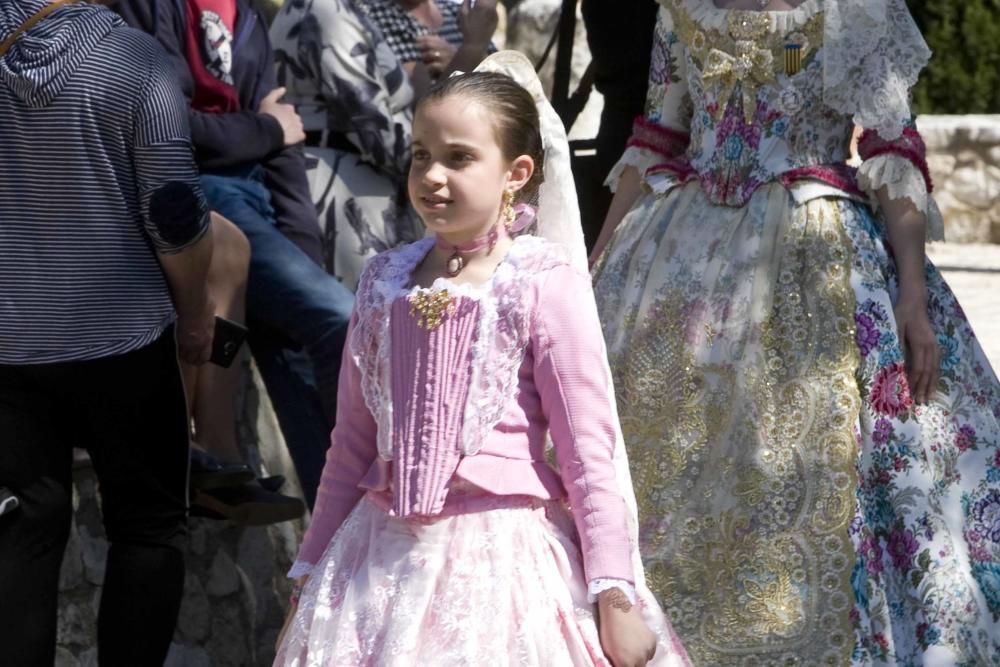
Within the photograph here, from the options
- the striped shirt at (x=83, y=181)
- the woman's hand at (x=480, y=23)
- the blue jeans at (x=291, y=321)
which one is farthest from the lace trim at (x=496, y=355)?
the woman's hand at (x=480, y=23)

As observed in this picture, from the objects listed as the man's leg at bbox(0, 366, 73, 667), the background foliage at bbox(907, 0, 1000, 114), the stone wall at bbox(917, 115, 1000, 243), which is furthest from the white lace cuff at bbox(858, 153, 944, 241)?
the background foliage at bbox(907, 0, 1000, 114)

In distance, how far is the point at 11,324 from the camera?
3584 millimetres

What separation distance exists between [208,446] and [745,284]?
4.72ft

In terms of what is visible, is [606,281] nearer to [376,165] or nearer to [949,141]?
[376,165]

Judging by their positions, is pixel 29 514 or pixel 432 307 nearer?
pixel 432 307

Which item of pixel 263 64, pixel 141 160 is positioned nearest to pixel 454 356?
pixel 141 160

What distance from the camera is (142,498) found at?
3.80 metres

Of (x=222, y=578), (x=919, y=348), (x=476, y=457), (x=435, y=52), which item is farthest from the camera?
(x=435, y=52)

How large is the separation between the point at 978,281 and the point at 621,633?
790cm

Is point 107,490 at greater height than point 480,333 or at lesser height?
lesser

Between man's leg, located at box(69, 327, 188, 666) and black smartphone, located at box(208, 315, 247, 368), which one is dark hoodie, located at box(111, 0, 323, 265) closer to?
black smartphone, located at box(208, 315, 247, 368)

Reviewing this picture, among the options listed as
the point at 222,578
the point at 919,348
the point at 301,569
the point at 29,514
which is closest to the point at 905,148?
the point at 919,348

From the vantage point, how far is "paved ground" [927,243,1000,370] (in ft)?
27.7

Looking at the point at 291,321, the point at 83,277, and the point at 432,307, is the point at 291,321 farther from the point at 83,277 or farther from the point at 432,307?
the point at 432,307
